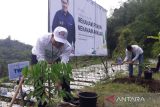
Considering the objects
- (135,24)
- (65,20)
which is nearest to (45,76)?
(65,20)

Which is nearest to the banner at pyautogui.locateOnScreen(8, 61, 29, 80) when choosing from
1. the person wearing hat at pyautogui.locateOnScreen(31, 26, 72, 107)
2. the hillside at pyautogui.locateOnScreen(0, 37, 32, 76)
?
the person wearing hat at pyautogui.locateOnScreen(31, 26, 72, 107)

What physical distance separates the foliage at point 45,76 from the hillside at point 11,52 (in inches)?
160

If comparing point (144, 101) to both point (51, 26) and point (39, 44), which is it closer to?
point (39, 44)

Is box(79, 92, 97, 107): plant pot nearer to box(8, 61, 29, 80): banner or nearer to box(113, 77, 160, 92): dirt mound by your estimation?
box(8, 61, 29, 80): banner

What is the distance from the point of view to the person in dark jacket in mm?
6730

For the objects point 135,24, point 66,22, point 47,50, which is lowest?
point 47,50

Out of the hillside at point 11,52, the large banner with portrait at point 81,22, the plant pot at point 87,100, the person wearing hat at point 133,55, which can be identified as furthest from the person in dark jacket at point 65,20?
the plant pot at point 87,100

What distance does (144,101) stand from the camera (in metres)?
4.79

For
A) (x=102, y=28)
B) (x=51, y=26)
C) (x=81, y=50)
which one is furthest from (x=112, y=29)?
(x=51, y=26)

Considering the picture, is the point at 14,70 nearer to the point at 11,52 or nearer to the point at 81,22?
the point at 81,22

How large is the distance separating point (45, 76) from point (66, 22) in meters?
3.83

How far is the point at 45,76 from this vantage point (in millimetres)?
3502

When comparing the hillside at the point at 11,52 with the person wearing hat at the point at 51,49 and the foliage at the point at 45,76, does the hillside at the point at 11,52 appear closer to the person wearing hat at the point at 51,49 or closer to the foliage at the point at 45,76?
the person wearing hat at the point at 51,49

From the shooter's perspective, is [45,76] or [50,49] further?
[50,49]
